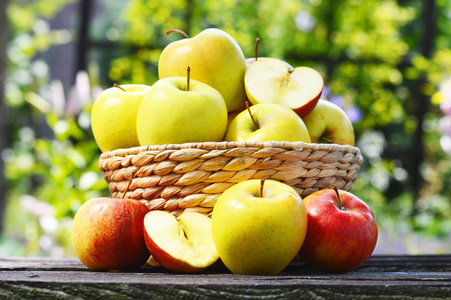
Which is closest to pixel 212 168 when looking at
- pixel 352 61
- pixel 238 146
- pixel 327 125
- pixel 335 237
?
pixel 238 146

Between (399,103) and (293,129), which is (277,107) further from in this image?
(399,103)

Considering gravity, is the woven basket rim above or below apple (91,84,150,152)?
below

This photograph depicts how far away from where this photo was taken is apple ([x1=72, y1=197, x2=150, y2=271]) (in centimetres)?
113

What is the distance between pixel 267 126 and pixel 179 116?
0.71 feet

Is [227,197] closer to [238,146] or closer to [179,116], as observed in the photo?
[238,146]

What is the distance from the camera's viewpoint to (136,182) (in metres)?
1.26

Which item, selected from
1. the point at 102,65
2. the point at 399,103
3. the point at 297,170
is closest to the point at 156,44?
the point at 102,65

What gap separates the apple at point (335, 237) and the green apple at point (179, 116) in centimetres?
31

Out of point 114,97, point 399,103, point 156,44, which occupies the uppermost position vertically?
point 156,44

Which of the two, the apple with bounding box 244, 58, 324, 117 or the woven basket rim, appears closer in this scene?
the woven basket rim

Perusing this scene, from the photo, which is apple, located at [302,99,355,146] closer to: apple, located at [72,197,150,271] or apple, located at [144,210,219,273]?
apple, located at [144,210,219,273]

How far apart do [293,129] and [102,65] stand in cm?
372

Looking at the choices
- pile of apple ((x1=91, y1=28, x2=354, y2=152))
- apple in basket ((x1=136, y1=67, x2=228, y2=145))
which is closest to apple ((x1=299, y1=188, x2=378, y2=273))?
pile of apple ((x1=91, y1=28, x2=354, y2=152))

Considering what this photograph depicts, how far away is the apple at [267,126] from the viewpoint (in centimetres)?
122
